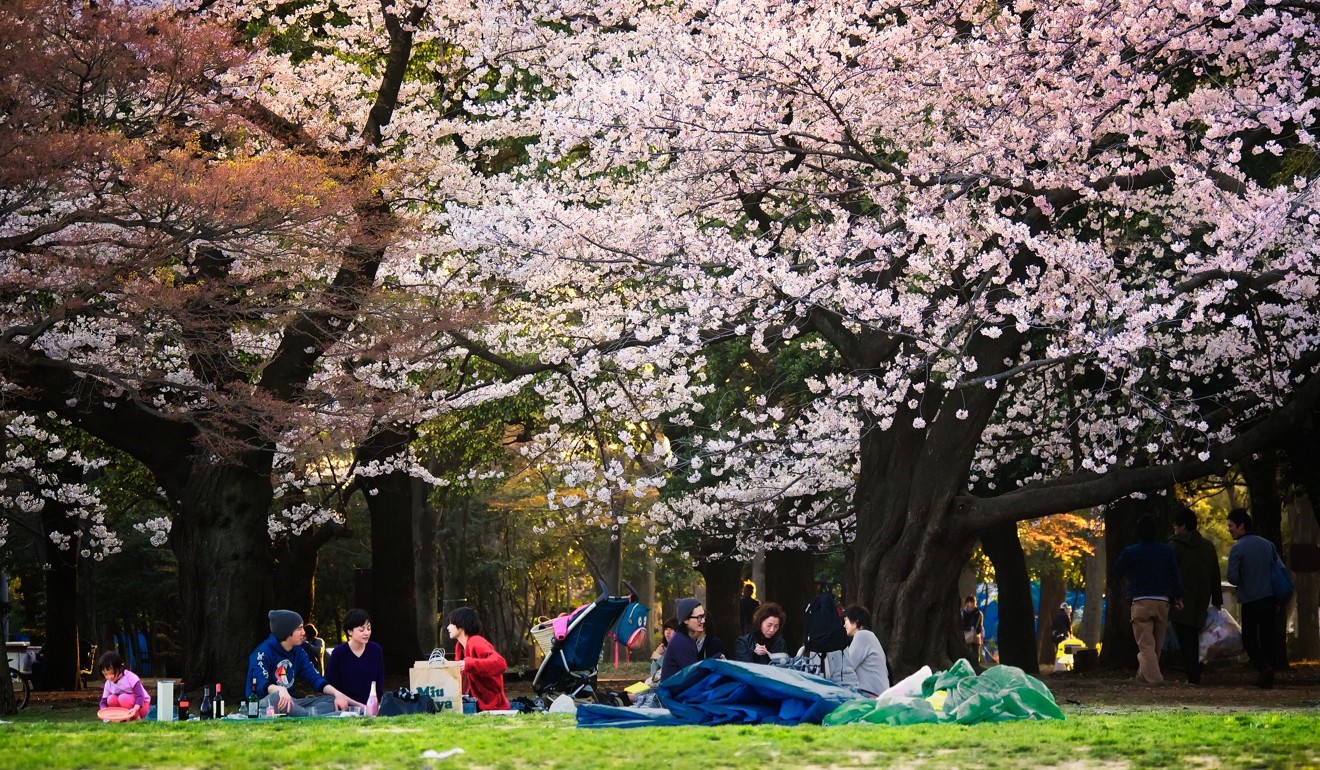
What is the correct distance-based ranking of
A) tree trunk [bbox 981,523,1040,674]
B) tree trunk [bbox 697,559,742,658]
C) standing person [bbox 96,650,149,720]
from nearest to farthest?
standing person [bbox 96,650,149,720] → tree trunk [bbox 981,523,1040,674] → tree trunk [bbox 697,559,742,658]

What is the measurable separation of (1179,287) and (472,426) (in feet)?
49.3

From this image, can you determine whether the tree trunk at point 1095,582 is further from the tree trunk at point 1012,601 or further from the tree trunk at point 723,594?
the tree trunk at point 1012,601

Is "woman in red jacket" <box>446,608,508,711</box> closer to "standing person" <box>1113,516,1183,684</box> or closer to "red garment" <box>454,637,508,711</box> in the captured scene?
"red garment" <box>454,637,508,711</box>

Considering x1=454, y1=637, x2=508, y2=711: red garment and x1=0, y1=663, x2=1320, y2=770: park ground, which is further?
x1=454, y1=637, x2=508, y2=711: red garment

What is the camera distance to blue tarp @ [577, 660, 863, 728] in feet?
30.8

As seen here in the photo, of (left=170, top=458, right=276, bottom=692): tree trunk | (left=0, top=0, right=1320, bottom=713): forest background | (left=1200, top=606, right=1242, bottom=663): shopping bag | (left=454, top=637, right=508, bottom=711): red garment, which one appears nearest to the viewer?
(left=454, top=637, right=508, bottom=711): red garment

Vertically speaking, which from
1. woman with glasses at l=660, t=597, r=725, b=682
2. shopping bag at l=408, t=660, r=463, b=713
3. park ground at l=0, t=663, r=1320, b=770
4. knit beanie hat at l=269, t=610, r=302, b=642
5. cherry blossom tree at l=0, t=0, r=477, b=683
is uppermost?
cherry blossom tree at l=0, t=0, r=477, b=683

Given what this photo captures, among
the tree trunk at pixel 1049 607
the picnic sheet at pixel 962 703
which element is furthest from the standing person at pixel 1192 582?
the tree trunk at pixel 1049 607

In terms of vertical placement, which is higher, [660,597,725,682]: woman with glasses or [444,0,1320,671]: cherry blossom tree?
[444,0,1320,671]: cherry blossom tree

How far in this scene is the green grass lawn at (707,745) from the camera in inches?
266

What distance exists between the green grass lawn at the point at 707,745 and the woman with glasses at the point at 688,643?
2.88 metres

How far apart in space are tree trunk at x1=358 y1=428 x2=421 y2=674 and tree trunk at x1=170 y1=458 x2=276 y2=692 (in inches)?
317

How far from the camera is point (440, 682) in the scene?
11766mm

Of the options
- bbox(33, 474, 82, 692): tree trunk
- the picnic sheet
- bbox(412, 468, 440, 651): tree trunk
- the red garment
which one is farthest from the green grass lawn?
bbox(412, 468, 440, 651): tree trunk
